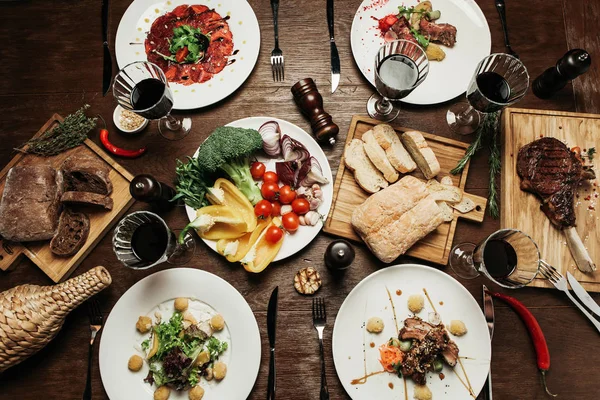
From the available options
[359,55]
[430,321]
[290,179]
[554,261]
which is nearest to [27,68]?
[290,179]

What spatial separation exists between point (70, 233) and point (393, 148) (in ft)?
6.25

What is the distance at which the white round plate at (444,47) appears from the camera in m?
2.40

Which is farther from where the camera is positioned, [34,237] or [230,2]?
[230,2]

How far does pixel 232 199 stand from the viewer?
227 centimetres

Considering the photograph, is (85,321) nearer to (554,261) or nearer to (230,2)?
(230,2)

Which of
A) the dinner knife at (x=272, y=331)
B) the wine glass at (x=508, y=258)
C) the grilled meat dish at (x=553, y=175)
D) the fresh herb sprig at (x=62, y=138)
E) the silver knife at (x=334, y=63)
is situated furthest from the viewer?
the silver knife at (x=334, y=63)

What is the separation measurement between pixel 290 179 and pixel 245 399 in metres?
1.19

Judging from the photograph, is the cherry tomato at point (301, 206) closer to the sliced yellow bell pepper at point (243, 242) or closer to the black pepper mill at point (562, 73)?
the sliced yellow bell pepper at point (243, 242)

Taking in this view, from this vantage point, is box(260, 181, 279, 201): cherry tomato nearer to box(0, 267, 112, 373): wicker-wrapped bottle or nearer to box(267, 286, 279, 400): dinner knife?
box(267, 286, 279, 400): dinner knife

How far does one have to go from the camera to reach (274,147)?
2.28m

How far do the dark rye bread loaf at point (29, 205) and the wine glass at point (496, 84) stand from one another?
Result: 2399mm

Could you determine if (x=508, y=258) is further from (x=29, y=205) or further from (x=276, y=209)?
(x=29, y=205)

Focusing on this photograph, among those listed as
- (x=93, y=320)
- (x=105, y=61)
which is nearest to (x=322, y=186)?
(x=93, y=320)

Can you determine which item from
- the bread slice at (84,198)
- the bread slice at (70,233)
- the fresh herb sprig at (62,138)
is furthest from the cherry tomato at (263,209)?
the fresh herb sprig at (62,138)
